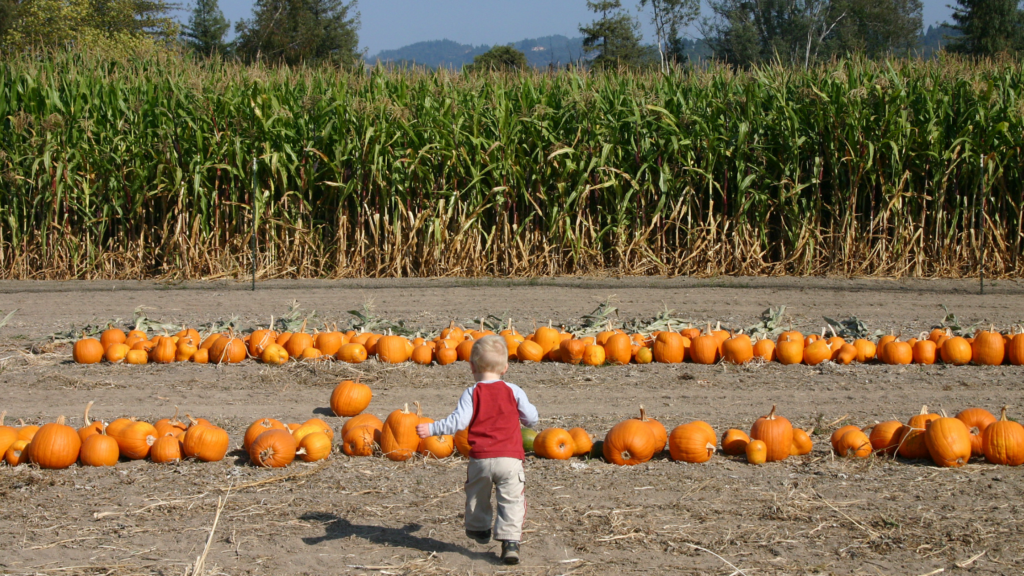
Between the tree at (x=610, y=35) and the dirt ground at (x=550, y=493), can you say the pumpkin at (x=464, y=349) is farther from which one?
the tree at (x=610, y=35)

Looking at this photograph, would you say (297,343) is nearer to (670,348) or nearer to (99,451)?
(99,451)

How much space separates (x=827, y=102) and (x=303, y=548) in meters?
9.07

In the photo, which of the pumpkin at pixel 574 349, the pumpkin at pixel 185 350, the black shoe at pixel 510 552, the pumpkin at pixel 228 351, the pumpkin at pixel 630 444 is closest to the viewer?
the black shoe at pixel 510 552

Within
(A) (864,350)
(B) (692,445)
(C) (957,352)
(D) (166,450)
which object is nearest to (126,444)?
(D) (166,450)

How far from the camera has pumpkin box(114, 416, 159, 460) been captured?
165 inches

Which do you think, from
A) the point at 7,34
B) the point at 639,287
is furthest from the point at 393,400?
the point at 7,34

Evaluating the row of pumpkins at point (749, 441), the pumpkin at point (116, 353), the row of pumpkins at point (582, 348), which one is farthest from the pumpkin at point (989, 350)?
the pumpkin at point (116, 353)

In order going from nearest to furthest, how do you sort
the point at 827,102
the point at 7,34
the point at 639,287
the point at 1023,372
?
the point at 1023,372 < the point at 639,287 < the point at 827,102 < the point at 7,34

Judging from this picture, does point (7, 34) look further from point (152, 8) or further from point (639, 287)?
point (639, 287)

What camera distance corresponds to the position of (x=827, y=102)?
10.2 metres

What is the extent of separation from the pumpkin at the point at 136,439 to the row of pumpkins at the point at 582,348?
1.83 meters

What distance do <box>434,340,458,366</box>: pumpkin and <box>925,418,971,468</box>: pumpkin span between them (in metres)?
3.22

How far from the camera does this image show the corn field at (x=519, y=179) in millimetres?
10172

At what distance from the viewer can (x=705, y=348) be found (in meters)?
5.97
